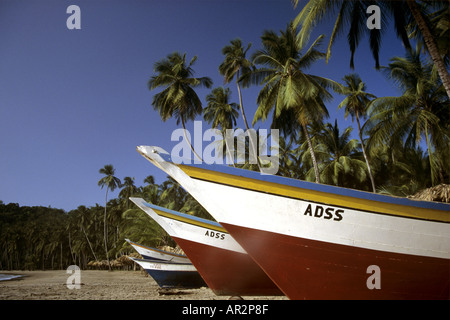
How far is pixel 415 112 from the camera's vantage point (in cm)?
1400

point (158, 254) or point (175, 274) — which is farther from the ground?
point (158, 254)

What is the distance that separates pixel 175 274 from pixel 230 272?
4.64 m

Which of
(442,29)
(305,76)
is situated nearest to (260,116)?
(305,76)

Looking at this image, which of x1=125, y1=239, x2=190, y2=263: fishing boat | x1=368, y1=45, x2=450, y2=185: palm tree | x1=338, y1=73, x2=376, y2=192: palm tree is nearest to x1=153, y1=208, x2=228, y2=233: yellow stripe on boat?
x1=125, y1=239, x2=190, y2=263: fishing boat

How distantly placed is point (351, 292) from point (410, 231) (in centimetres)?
138

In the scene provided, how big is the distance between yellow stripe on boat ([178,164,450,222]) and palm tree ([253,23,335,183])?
392 inches

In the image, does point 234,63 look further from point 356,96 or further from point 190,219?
point 190,219

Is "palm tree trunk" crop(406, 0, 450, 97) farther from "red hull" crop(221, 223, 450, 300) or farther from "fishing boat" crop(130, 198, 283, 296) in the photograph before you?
"fishing boat" crop(130, 198, 283, 296)

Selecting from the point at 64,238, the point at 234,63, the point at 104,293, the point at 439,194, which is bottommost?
the point at 64,238

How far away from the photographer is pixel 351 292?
4.34m

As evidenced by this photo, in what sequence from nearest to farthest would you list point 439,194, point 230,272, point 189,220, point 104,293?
point 230,272 < point 439,194 < point 189,220 < point 104,293

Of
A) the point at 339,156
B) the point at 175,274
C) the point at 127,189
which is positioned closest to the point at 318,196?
the point at 175,274
